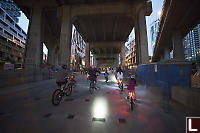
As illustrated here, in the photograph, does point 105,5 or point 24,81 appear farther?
point 105,5

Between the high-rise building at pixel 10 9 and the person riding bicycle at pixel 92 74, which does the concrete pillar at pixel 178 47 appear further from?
the high-rise building at pixel 10 9

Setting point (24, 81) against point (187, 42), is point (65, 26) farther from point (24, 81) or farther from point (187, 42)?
point (187, 42)

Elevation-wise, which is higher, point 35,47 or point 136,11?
point 136,11

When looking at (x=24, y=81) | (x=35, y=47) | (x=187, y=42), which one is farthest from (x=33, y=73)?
(x=187, y=42)

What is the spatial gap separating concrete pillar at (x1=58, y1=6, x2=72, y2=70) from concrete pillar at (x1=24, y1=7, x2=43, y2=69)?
4542 millimetres

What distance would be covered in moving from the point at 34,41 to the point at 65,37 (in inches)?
246

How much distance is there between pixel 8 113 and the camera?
3.97 meters

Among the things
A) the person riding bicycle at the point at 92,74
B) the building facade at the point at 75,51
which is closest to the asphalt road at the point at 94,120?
the person riding bicycle at the point at 92,74

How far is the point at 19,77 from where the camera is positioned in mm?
10633

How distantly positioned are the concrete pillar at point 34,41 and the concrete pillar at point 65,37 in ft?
14.9

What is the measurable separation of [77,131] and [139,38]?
2051cm

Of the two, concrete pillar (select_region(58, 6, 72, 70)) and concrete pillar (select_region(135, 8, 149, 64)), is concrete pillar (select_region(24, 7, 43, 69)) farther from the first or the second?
concrete pillar (select_region(135, 8, 149, 64))

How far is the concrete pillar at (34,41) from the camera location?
61.3ft

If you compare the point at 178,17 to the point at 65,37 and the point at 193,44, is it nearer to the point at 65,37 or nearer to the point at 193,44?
the point at 65,37
